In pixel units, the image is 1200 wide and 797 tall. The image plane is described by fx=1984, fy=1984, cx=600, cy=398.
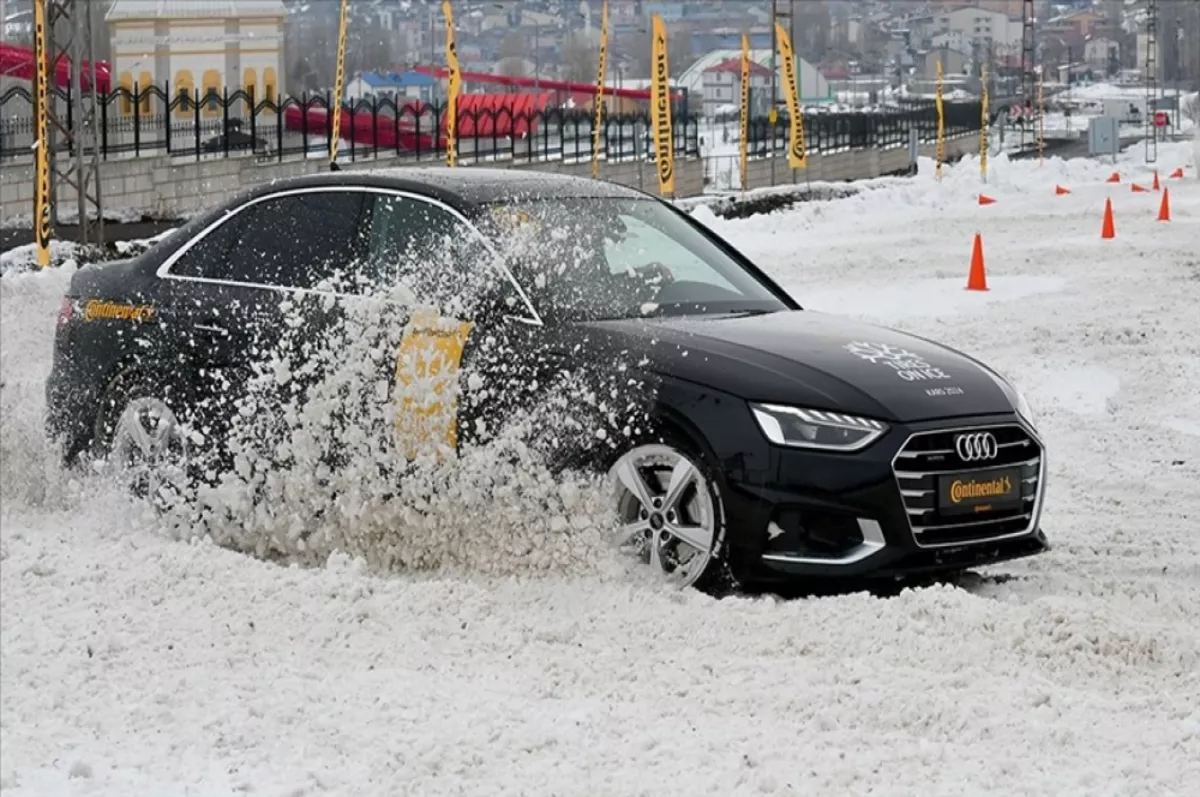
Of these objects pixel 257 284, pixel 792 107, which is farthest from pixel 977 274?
pixel 792 107

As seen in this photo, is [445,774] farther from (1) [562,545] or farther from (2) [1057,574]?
(2) [1057,574]

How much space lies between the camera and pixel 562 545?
6.89 meters

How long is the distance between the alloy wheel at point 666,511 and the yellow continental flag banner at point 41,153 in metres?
15.3

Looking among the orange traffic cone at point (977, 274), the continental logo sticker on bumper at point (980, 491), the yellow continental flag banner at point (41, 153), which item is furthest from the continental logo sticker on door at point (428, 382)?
the yellow continental flag banner at point (41, 153)

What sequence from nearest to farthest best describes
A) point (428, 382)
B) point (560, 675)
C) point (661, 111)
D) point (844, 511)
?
point (560, 675) → point (844, 511) → point (428, 382) → point (661, 111)

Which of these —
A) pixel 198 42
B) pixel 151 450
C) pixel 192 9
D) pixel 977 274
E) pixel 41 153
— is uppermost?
pixel 192 9

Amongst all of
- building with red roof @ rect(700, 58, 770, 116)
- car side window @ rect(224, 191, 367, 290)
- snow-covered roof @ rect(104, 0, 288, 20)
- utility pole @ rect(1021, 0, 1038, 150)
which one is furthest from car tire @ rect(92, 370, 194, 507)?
building with red roof @ rect(700, 58, 770, 116)

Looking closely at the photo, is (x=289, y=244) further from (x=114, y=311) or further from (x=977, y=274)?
(x=977, y=274)

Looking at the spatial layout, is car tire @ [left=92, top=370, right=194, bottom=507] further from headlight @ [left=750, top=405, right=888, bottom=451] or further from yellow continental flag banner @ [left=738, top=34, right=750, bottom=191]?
yellow continental flag banner @ [left=738, top=34, right=750, bottom=191]

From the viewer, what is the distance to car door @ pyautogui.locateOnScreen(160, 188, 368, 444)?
7734mm

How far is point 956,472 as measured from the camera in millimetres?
6848

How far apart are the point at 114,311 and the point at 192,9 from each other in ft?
222

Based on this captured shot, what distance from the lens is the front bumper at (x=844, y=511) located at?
662cm

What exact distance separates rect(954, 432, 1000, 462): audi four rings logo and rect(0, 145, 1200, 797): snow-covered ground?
1.65 feet
